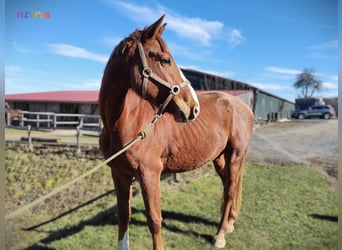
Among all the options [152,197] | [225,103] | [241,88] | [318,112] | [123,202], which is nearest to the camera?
[152,197]

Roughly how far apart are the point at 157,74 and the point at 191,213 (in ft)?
8.93

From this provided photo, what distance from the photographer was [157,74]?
1844mm

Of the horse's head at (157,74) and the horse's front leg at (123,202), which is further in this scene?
the horse's front leg at (123,202)

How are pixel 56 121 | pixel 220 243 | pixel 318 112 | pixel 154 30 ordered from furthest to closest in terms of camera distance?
pixel 318 112 → pixel 56 121 → pixel 220 243 → pixel 154 30

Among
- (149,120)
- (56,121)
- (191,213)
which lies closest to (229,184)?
(191,213)

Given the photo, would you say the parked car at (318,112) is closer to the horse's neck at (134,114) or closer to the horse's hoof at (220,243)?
the horse's hoof at (220,243)

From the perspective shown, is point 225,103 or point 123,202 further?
point 225,103

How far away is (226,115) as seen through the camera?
2.94 m

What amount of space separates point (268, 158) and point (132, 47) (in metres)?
6.89

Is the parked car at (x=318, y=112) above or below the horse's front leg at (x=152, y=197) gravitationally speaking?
above

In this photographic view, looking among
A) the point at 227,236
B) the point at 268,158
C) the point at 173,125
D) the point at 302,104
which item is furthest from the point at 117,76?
the point at 302,104

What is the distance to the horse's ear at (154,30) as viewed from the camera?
5.87 feet

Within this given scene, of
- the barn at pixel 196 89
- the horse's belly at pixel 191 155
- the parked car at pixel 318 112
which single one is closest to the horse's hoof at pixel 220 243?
the horse's belly at pixel 191 155

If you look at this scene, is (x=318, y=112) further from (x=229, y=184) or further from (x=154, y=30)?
(x=154, y=30)
